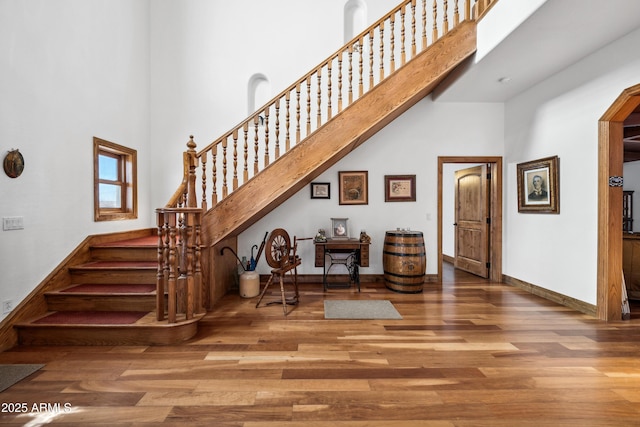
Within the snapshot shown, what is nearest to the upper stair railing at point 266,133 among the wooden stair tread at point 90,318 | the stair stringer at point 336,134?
the stair stringer at point 336,134

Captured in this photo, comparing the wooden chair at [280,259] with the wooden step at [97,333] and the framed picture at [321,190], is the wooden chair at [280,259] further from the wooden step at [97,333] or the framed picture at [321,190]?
the framed picture at [321,190]

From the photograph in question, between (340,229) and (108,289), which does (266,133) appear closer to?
(340,229)

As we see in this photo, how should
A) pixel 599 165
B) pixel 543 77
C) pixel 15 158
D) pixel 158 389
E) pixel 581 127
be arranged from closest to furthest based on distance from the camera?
pixel 158 389, pixel 15 158, pixel 599 165, pixel 581 127, pixel 543 77

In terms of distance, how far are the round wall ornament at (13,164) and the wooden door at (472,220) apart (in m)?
6.59

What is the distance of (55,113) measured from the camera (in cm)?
351

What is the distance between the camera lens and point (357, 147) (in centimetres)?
531

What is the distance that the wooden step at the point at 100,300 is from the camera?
331 centimetres

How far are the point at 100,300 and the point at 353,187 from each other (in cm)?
391

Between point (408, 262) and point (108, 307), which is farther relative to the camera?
point (408, 262)

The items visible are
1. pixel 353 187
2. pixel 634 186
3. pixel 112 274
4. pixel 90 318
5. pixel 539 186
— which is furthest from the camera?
pixel 634 186

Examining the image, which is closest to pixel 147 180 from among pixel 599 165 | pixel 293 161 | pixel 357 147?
pixel 293 161

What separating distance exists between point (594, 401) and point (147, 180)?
6383 mm

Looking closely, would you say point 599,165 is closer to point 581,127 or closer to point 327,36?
point 581,127

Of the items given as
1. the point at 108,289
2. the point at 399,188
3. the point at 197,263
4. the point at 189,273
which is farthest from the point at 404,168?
the point at 108,289
